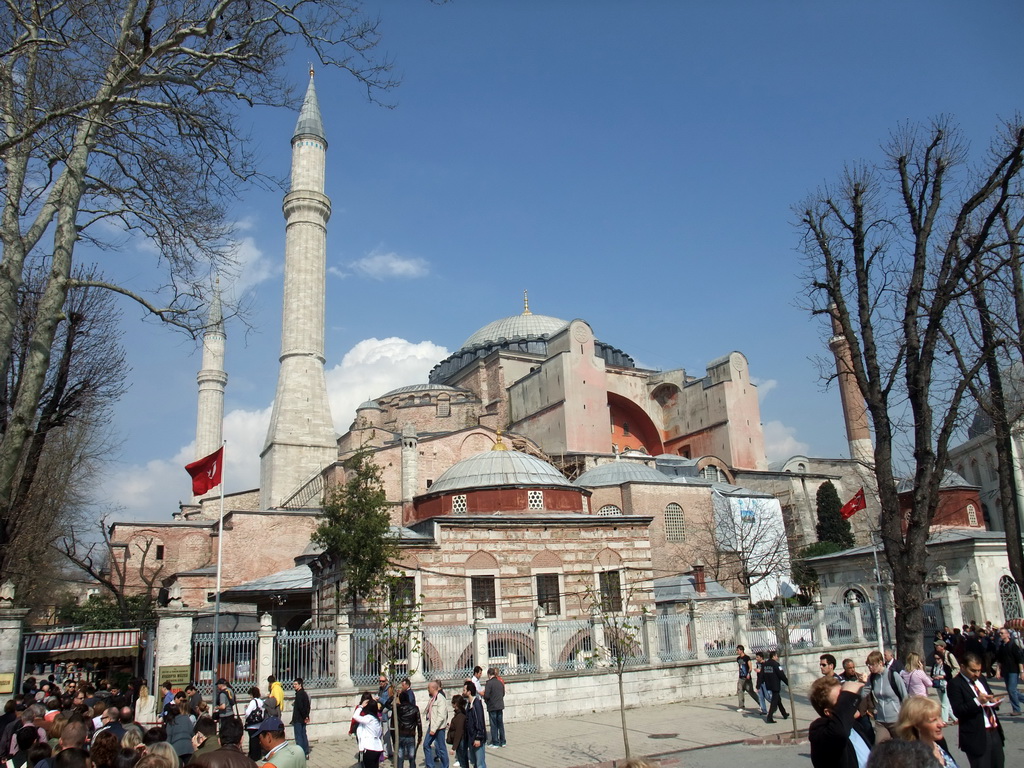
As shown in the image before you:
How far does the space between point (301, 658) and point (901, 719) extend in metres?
10.7

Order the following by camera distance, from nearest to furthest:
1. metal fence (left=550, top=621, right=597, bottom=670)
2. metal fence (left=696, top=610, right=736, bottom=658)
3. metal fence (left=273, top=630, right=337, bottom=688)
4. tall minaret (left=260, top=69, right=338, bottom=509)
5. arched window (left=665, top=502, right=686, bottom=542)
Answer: metal fence (left=273, top=630, right=337, bottom=688), metal fence (left=550, top=621, right=597, bottom=670), metal fence (left=696, top=610, right=736, bottom=658), arched window (left=665, top=502, right=686, bottom=542), tall minaret (left=260, top=69, right=338, bottom=509)

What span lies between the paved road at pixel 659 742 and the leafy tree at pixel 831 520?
20.3m

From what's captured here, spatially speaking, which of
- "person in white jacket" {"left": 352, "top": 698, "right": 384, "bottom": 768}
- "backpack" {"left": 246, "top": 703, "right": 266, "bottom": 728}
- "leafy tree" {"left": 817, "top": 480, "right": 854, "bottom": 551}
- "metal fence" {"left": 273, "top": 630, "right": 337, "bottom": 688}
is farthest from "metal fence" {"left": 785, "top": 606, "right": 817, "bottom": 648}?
"leafy tree" {"left": 817, "top": 480, "right": 854, "bottom": 551}

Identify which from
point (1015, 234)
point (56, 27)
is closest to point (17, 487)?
point (56, 27)

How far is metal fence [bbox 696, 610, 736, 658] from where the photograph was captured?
53.2 ft

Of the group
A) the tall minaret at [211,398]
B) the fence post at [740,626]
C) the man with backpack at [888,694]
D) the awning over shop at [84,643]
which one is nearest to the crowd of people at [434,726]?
the man with backpack at [888,694]

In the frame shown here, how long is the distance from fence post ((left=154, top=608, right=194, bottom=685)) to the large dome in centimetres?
3548

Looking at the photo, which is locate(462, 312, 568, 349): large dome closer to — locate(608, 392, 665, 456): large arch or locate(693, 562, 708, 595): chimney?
locate(608, 392, 665, 456): large arch

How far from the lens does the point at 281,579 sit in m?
20.7

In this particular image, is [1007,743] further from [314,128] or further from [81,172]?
[314,128]

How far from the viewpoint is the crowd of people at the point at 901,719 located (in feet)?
10.5

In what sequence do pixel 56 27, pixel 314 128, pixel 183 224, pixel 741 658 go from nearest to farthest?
pixel 56 27 → pixel 183 224 → pixel 741 658 → pixel 314 128

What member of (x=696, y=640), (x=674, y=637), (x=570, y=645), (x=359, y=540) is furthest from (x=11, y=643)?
(x=696, y=640)

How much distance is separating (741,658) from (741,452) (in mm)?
25150
